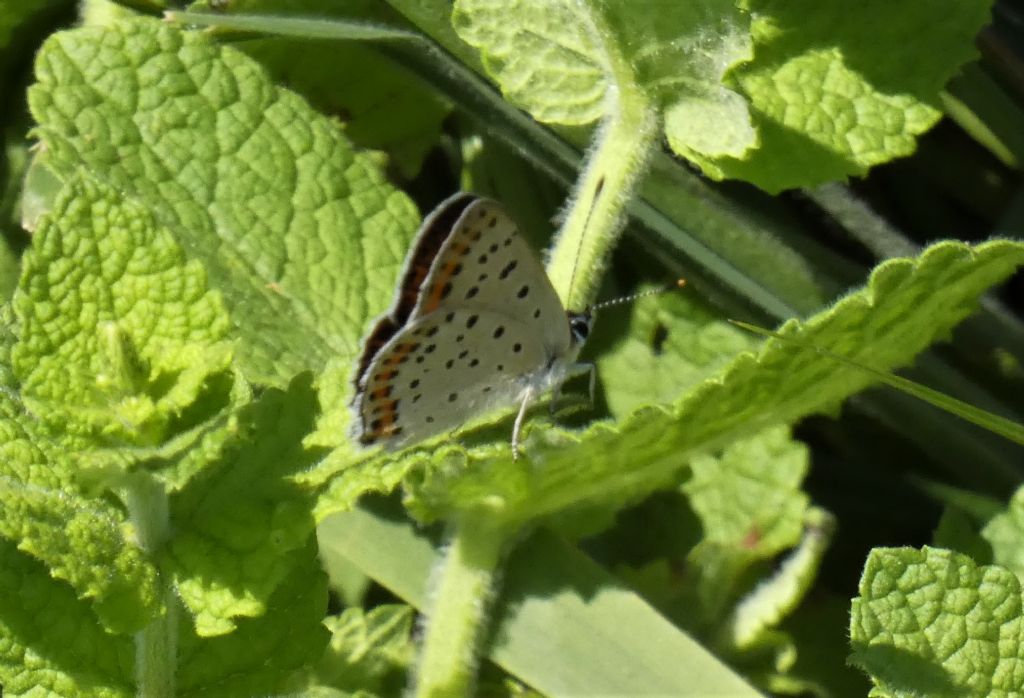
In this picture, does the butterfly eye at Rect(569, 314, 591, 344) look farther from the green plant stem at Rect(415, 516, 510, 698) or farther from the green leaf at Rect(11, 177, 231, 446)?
the green leaf at Rect(11, 177, 231, 446)

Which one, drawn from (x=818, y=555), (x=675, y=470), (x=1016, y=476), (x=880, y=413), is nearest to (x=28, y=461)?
(x=675, y=470)

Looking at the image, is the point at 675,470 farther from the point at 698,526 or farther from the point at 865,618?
the point at 865,618

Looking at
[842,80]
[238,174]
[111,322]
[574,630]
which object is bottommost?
[574,630]

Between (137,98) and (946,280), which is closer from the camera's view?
(946,280)

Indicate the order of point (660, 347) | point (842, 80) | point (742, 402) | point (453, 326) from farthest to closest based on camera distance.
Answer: point (660, 347)
point (842, 80)
point (453, 326)
point (742, 402)

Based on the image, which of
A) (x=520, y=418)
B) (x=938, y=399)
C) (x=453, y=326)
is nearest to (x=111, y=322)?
(x=453, y=326)

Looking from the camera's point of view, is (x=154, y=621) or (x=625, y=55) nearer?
(x=154, y=621)

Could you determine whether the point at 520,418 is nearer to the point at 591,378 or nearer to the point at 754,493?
the point at 591,378

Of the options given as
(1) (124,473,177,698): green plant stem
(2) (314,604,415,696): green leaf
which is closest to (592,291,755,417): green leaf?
(2) (314,604,415,696): green leaf
